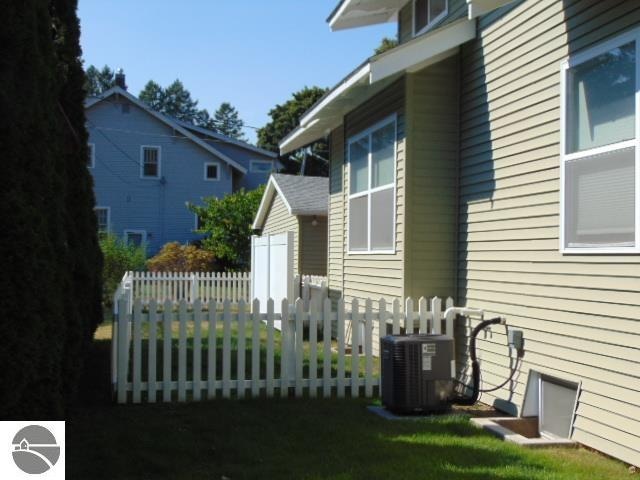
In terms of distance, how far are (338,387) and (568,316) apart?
9.57ft

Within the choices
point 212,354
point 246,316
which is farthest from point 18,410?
point 246,316

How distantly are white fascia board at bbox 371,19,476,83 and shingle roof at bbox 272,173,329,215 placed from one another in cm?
905

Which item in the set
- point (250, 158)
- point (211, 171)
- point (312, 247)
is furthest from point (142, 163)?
point (312, 247)

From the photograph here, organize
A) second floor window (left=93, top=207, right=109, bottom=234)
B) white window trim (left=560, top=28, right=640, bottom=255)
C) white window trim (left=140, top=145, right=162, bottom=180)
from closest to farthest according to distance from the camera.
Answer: white window trim (left=560, top=28, right=640, bottom=255), second floor window (left=93, top=207, right=109, bottom=234), white window trim (left=140, top=145, right=162, bottom=180)

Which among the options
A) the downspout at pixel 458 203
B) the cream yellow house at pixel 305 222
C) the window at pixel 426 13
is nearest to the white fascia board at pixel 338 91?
the downspout at pixel 458 203

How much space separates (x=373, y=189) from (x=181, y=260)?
1619 centimetres

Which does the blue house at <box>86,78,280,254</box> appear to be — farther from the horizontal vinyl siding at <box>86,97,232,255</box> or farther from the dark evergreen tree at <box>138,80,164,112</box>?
the dark evergreen tree at <box>138,80,164,112</box>

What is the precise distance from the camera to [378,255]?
9617mm

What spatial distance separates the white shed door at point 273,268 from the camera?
1330 centimetres

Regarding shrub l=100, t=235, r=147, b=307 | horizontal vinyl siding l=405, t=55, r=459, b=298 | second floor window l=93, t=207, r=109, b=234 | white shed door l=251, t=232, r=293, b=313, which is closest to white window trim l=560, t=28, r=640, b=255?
horizontal vinyl siding l=405, t=55, r=459, b=298

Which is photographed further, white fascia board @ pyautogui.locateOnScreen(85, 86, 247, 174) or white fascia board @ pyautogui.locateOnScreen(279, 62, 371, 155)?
white fascia board @ pyautogui.locateOnScreen(85, 86, 247, 174)

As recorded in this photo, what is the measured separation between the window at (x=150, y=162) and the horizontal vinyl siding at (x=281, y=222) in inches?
359

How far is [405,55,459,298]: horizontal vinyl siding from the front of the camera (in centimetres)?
857

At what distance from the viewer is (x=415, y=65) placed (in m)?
8.34
